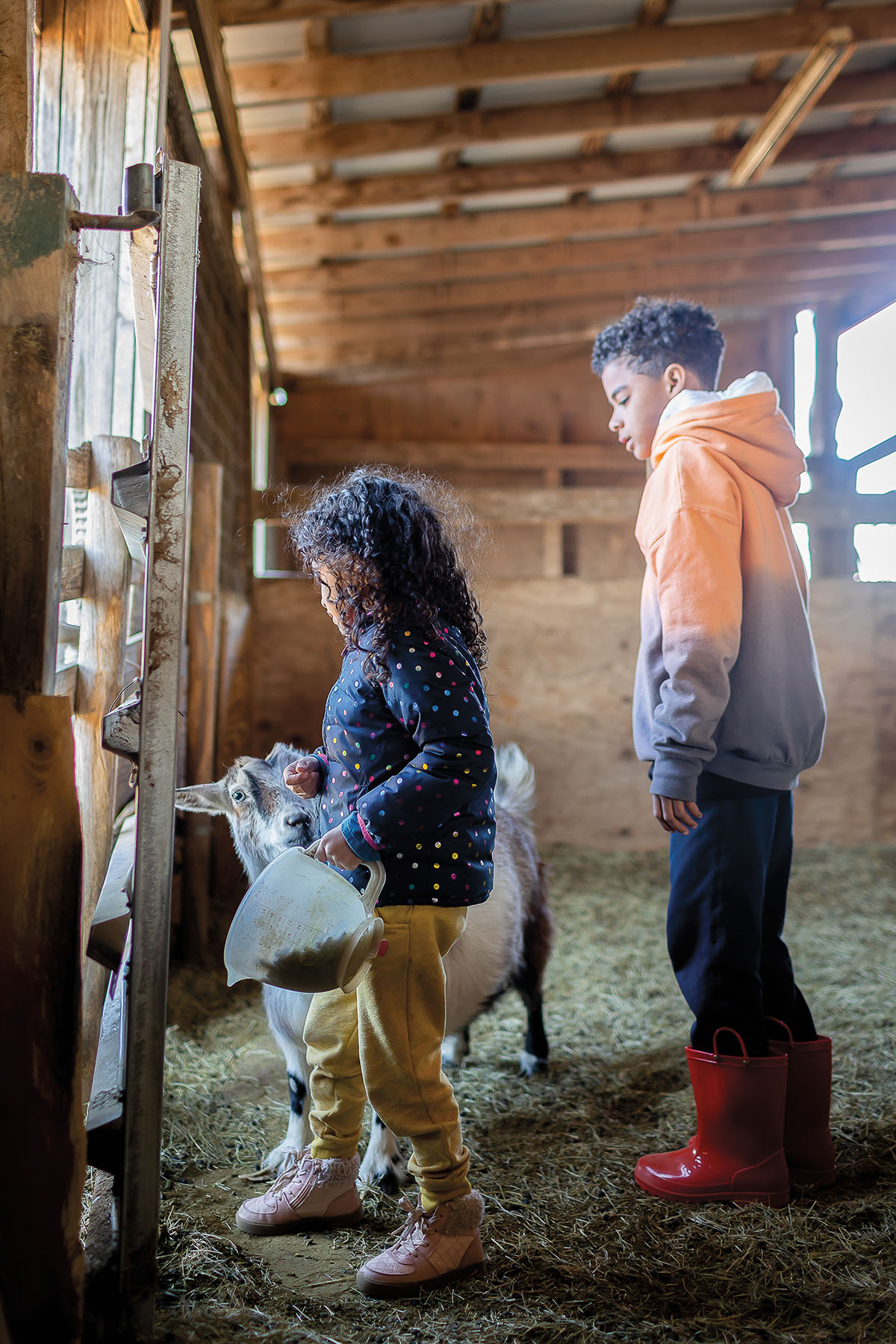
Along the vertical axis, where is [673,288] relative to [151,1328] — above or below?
above

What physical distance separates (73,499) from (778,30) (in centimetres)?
491

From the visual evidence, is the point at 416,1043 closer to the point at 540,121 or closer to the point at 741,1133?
the point at 741,1133

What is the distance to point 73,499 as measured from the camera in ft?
9.05

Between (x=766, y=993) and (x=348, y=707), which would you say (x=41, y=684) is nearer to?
(x=348, y=707)

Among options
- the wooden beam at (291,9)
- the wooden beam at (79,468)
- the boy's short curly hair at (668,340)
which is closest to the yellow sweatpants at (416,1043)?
the wooden beam at (79,468)

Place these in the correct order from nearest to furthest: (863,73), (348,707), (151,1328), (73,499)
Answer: (151,1328), (348,707), (73,499), (863,73)

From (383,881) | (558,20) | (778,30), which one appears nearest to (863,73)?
(778,30)

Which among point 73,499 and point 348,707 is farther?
point 73,499

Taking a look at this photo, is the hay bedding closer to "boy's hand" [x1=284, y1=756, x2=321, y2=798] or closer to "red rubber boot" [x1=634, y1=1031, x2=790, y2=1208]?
"red rubber boot" [x1=634, y1=1031, x2=790, y2=1208]

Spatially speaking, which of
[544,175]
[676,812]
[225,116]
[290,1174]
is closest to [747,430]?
[676,812]

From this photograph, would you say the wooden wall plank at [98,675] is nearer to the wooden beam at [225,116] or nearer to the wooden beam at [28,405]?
the wooden beam at [28,405]

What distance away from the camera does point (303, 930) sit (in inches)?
64.6

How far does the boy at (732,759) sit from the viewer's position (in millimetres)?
2215

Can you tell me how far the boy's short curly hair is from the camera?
2.54 metres
